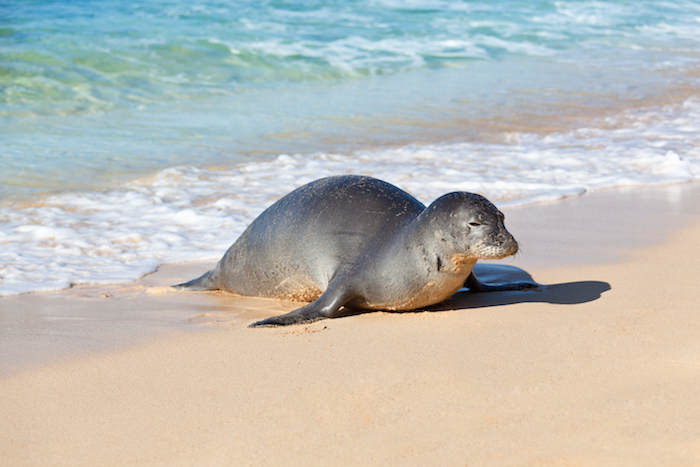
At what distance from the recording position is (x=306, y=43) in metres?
17.4

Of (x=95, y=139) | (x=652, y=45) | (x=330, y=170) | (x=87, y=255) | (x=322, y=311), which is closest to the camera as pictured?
(x=322, y=311)

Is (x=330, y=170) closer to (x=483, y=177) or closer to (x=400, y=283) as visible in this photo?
(x=483, y=177)

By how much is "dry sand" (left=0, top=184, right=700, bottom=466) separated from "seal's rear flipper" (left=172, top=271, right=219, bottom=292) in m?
0.12

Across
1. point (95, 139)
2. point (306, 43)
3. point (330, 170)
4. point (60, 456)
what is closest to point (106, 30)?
point (306, 43)

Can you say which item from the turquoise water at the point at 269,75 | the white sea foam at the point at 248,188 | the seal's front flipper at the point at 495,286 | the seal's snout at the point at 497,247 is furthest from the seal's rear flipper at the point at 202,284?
the turquoise water at the point at 269,75

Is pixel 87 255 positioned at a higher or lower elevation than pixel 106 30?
lower

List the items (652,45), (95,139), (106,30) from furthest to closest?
1. (652,45)
2. (106,30)
3. (95,139)

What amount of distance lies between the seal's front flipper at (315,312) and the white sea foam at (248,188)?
5.20 ft

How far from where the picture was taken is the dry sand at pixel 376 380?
2.43 m

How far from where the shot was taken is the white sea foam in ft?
17.9

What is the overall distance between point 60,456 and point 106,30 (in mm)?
15852

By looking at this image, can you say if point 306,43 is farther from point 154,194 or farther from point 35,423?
point 35,423

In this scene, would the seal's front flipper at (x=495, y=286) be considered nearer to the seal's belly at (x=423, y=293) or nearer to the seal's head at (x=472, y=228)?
the seal's belly at (x=423, y=293)

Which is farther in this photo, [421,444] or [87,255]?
[87,255]
